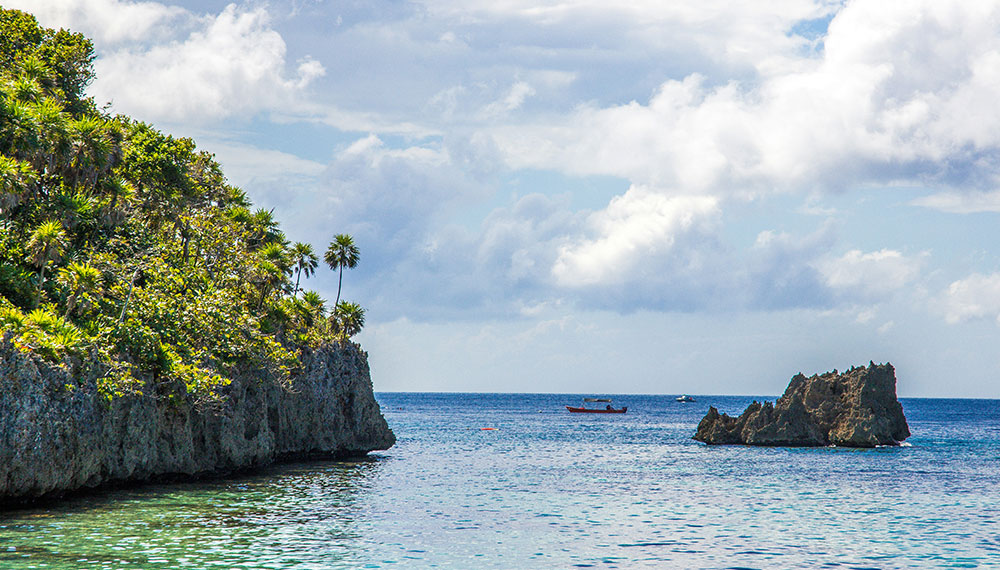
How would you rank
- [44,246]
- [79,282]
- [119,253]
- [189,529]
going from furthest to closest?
1. [119,253]
2. [44,246]
3. [79,282]
4. [189,529]

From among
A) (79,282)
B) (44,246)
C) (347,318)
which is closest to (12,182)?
(44,246)

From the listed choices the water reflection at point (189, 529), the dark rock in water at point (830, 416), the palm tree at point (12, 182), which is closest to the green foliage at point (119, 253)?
the palm tree at point (12, 182)

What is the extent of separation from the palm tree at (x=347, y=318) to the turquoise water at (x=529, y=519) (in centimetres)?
1522

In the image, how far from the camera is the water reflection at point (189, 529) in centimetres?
2378

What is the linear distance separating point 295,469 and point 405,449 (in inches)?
953

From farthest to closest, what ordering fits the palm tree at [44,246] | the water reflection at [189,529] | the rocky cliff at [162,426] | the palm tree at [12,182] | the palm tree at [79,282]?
the palm tree at [44,246], the palm tree at [79,282], the palm tree at [12,182], the rocky cliff at [162,426], the water reflection at [189,529]

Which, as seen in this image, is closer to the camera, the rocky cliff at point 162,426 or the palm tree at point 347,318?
the rocky cliff at point 162,426

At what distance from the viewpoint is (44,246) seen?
119ft

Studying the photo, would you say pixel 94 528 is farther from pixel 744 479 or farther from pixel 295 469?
pixel 744 479

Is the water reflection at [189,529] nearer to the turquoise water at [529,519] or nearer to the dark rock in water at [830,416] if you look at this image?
the turquoise water at [529,519]

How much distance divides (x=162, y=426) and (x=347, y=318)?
32.2 metres

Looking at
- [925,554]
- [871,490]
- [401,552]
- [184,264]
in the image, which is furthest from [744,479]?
[184,264]

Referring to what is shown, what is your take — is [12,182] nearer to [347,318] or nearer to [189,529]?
[189,529]

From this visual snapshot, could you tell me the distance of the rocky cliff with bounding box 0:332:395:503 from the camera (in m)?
29.8
